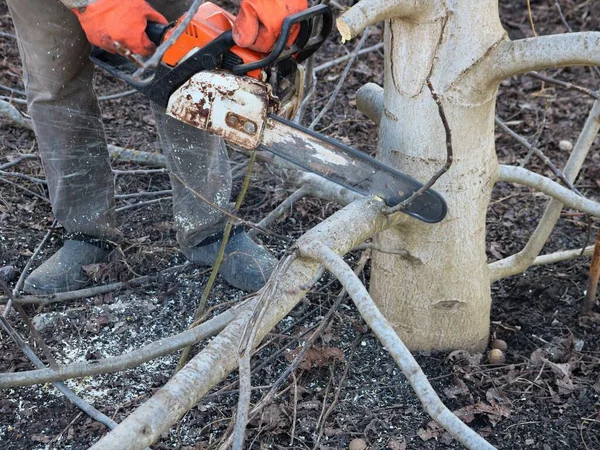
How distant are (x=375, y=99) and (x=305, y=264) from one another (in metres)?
0.79

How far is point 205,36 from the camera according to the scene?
207 cm

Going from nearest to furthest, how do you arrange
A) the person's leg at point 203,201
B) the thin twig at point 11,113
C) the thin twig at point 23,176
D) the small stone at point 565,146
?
the person's leg at point 203,201
the thin twig at point 11,113
the thin twig at point 23,176
the small stone at point 565,146

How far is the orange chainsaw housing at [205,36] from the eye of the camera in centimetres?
204

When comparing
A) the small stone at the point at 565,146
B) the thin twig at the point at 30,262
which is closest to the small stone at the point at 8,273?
the thin twig at the point at 30,262

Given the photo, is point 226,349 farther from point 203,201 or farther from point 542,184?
point 203,201

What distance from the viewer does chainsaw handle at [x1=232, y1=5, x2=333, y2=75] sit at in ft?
6.37

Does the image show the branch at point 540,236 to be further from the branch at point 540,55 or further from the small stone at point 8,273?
the small stone at point 8,273

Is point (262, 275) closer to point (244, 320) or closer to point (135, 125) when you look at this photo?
point (244, 320)

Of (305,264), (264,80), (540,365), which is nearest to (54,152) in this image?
(264,80)

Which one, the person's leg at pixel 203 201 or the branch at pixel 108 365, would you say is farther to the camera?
the person's leg at pixel 203 201

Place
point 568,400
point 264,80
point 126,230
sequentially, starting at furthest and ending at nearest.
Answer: point 126,230
point 568,400
point 264,80

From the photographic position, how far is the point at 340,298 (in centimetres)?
248

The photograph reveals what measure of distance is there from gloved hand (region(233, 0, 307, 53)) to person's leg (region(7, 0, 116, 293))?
92 centimetres

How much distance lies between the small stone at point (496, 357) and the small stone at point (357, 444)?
0.58 metres
